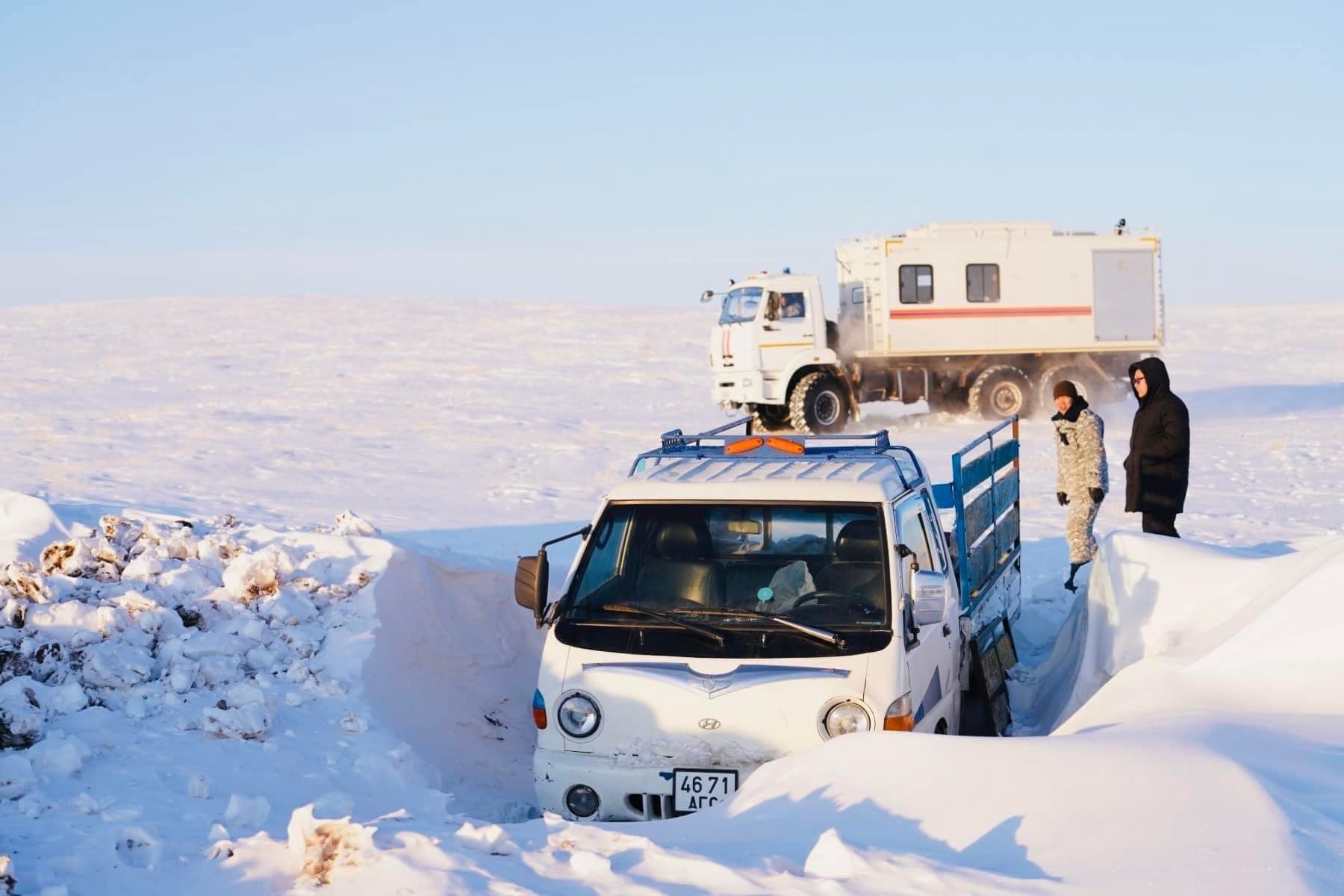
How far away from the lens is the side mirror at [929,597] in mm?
4828

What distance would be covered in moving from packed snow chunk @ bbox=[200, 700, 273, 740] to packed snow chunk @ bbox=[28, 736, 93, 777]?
0.64m

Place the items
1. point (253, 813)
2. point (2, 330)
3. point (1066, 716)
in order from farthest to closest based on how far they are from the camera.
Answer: point (2, 330) → point (1066, 716) → point (253, 813)

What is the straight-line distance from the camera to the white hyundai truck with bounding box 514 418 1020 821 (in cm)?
475

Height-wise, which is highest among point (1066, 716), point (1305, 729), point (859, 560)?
point (859, 560)

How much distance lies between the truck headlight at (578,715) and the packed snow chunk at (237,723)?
6.02 ft

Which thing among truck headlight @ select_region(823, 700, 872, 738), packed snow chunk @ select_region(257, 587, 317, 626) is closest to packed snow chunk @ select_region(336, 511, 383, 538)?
packed snow chunk @ select_region(257, 587, 317, 626)

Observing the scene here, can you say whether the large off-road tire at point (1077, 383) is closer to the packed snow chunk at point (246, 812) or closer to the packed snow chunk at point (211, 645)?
the packed snow chunk at point (211, 645)

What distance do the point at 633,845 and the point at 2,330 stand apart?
4430 cm

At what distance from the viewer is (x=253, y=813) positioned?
4.91 m

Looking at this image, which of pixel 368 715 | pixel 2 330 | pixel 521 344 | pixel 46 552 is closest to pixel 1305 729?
pixel 368 715

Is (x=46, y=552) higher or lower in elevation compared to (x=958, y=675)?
higher

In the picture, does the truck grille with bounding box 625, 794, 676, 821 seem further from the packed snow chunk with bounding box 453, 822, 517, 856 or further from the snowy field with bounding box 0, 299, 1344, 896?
the packed snow chunk with bounding box 453, 822, 517, 856

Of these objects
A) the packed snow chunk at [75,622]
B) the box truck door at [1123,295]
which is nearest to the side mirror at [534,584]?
the packed snow chunk at [75,622]

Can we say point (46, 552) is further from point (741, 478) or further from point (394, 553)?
point (741, 478)
